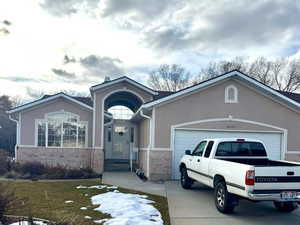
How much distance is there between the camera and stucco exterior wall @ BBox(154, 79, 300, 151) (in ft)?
43.3

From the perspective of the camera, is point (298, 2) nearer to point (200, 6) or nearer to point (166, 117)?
point (200, 6)

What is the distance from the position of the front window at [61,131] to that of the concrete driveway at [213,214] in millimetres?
8249

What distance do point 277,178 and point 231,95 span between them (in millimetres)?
7194

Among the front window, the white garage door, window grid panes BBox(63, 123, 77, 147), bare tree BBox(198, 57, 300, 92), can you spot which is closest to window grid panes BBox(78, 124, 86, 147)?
the front window

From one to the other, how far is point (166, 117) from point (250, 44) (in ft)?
38.8

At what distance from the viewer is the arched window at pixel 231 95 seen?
13672mm

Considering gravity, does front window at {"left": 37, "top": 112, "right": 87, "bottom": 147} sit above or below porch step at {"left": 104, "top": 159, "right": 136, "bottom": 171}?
above

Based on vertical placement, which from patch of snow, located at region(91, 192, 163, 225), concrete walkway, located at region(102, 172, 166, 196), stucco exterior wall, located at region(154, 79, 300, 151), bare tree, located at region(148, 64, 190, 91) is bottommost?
concrete walkway, located at region(102, 172, 166, 196)

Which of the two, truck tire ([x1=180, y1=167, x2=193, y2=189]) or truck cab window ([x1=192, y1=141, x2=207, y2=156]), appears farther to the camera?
truck tire ([x1=180, y1=167, x2=193, y2=189])

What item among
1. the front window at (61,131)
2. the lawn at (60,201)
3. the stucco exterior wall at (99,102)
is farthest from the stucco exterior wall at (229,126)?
the front window at (61,131)

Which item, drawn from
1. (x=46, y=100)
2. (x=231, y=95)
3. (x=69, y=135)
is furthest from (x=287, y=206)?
(x=46, y=100)

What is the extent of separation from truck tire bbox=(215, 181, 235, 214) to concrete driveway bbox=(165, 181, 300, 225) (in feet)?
0.52

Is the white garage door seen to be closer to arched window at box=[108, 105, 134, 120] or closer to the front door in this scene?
the front door

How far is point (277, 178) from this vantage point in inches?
274
